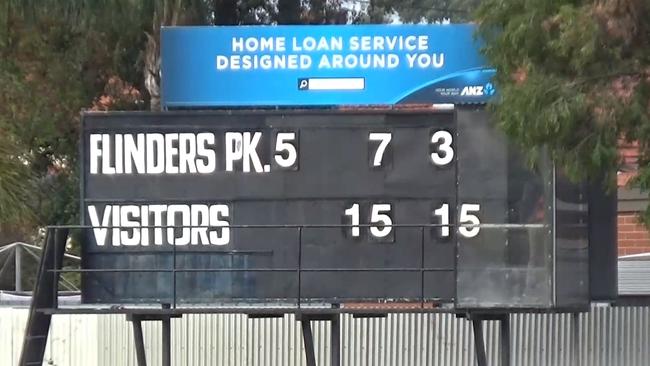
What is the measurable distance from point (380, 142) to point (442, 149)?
0.49 meters

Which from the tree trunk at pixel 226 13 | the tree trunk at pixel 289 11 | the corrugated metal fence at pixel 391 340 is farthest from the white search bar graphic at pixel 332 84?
the tree trunk at pixel 289 11

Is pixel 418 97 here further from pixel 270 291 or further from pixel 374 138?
pixel 270 291

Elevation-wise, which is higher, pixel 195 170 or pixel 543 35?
pixel 543 35

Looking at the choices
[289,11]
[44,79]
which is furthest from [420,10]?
[44,79]

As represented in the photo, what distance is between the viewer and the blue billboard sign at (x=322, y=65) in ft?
32.4

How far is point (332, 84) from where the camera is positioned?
996cm

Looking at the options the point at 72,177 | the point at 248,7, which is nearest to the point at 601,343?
the point at 248,7

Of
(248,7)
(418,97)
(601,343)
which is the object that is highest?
(248,7)

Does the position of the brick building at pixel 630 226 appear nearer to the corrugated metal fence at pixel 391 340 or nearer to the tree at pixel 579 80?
the corrugated metal fence at pixel 391 340

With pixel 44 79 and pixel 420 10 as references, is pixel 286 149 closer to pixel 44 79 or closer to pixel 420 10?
pixel 420 10

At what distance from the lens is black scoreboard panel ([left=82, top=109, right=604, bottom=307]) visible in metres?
9.34

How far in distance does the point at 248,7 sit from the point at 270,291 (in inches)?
284

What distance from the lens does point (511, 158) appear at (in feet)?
29.8

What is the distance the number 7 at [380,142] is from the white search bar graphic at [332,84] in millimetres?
755
